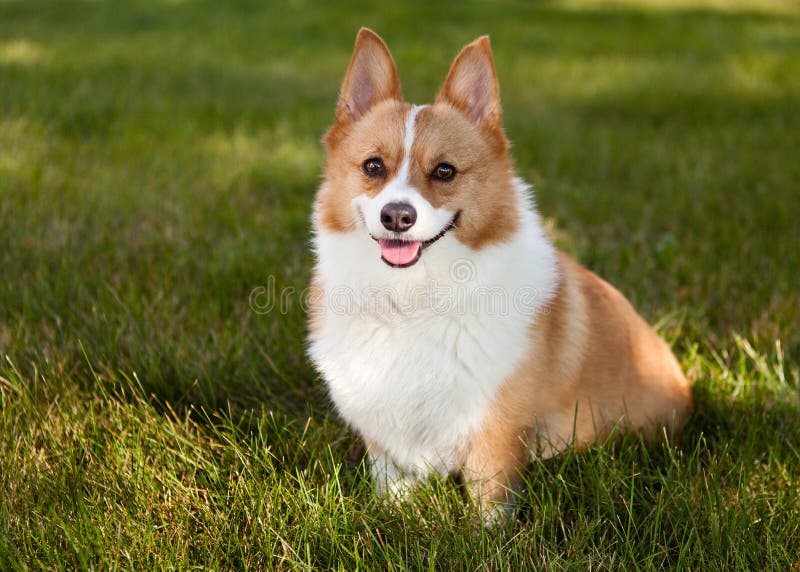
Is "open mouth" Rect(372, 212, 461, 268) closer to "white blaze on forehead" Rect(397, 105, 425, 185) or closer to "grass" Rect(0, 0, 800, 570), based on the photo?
"white blaze on forehead" Rect(397, 105, 425, 185)

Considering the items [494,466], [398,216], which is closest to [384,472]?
[494,466]

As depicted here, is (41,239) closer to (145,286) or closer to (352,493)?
(145,286)

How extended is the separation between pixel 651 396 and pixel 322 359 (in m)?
1.19

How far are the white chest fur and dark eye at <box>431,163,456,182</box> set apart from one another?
201 mm

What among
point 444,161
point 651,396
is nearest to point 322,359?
point 444,161

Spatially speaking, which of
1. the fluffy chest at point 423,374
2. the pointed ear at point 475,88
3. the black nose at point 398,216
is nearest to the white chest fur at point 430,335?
the fluffy chest at point 423,374

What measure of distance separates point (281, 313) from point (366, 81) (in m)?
1.19

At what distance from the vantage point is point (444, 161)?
8.20ft

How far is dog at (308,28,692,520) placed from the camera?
7.92ft

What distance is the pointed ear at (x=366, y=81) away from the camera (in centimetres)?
267

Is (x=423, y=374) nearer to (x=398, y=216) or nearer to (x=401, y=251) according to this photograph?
(x=401, y=251)

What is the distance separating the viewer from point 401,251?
238cm

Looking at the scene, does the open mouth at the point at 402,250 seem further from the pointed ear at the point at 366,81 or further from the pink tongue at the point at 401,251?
the pointed ear at the point at 366,81

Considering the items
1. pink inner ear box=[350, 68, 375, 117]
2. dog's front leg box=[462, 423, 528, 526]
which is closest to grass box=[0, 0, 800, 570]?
dog's front leg box=[462, 423, 528, 526]
